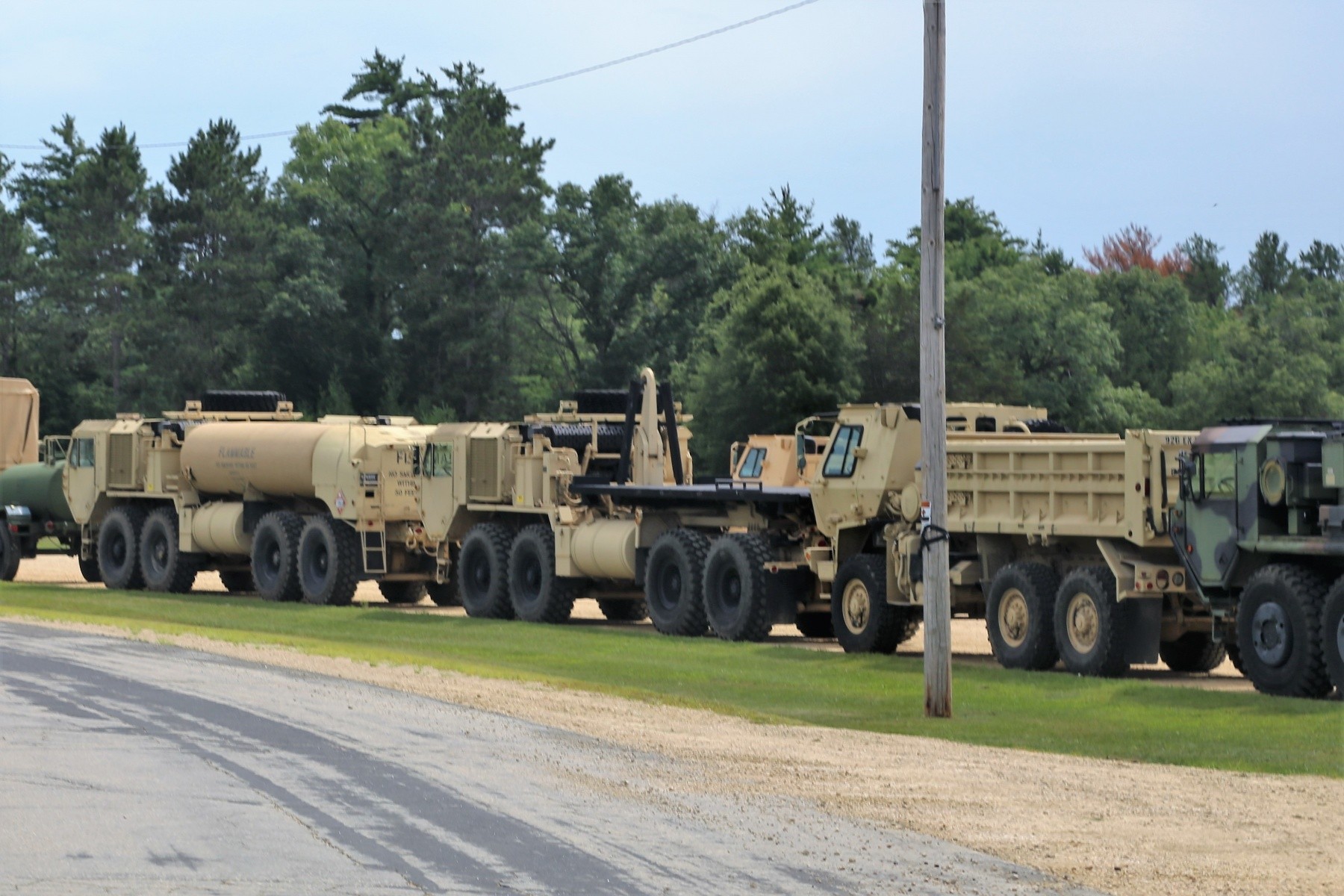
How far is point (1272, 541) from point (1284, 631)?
34.1 inches

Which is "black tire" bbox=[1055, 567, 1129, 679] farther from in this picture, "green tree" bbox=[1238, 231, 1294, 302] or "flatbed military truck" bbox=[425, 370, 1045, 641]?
"green tree" bbox=[1238, 231, 1294, 302]

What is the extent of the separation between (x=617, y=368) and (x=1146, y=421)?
2071 cm

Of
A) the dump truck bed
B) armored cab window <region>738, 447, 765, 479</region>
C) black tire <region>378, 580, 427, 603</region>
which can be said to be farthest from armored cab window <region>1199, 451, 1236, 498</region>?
black tire <region>378, 580, 427, 603</region>

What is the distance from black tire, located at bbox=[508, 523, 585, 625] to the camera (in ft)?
98.9

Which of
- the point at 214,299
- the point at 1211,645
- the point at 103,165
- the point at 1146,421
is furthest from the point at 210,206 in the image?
the point at 1211,645

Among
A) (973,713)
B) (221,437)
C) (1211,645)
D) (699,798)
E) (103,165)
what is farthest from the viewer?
(103,165)

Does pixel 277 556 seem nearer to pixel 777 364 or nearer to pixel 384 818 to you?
pixel 384 818

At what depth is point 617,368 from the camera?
7662 cm

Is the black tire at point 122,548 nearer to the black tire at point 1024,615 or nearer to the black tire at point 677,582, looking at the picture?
the black tire at point 677,582

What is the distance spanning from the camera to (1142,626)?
67.9 ft

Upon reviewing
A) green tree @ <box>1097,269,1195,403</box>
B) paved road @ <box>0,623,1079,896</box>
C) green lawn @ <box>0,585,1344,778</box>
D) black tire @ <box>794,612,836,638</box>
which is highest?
green tree @ <box>1097,269,1195,403</box>

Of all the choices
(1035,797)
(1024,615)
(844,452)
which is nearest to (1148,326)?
(844,452)

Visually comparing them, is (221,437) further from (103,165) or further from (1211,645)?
(103,165)

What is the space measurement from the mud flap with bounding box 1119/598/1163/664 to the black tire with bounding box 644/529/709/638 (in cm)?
767
